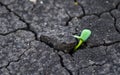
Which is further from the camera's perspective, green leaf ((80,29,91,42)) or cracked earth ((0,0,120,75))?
green leaf ((80,29,91,42))

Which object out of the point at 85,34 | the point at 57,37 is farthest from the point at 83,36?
the point at 57,37

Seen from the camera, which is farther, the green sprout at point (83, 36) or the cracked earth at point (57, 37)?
the green sprout at point (83, 36)

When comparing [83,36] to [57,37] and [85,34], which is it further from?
[57,37]

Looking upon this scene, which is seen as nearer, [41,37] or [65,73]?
[65,73]

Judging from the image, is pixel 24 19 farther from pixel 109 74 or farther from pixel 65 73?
pixel 109 74

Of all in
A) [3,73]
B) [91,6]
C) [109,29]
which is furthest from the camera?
[91,6]

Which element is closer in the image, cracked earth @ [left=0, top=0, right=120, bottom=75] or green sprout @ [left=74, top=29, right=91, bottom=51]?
cracked earth @ [left=0, top=0, right=120, bottom=75]

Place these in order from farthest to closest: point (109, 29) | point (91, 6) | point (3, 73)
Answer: point (91, 6)
point (109, 29)
point (3, 73)

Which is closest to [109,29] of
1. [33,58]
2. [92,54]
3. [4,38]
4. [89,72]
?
[92,54]
